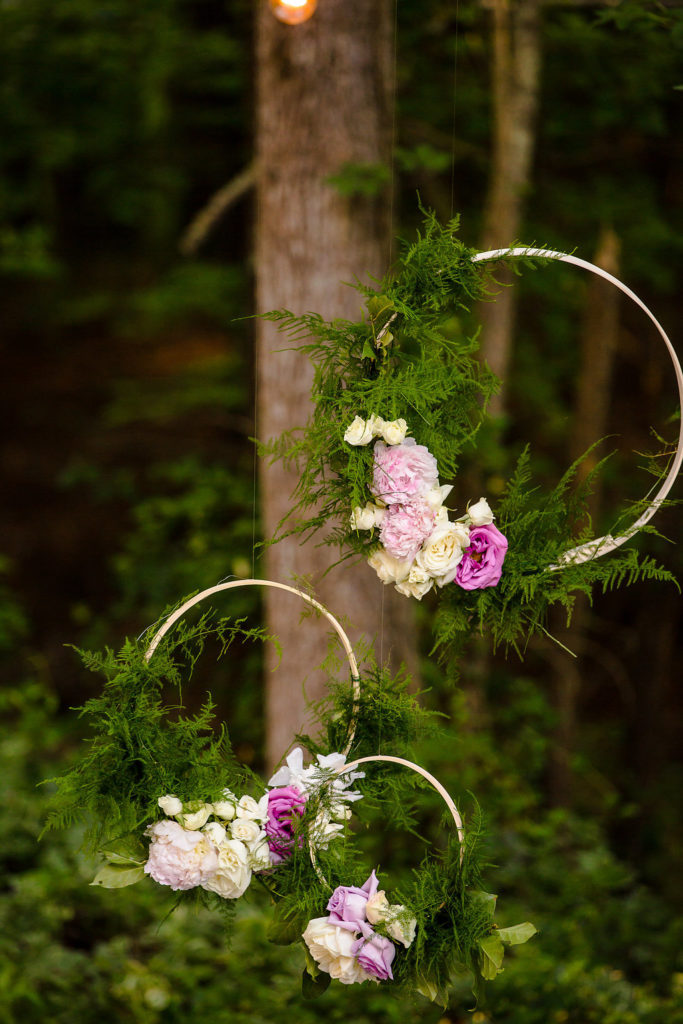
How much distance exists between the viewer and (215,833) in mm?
1547

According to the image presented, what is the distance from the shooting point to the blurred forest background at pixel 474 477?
2.93m

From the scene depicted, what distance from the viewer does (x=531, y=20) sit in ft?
12.3

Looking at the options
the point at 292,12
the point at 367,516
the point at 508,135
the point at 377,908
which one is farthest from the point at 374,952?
the point at 508,135

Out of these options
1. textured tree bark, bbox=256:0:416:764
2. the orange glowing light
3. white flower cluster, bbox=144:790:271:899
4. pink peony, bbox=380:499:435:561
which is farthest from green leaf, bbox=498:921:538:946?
the orange glowing light

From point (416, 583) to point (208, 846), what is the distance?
573mm

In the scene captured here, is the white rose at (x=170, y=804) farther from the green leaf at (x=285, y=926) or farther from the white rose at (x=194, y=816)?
the green leaf at (x=285, y=926)

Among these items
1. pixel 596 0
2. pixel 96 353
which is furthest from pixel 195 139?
pixel 596 0

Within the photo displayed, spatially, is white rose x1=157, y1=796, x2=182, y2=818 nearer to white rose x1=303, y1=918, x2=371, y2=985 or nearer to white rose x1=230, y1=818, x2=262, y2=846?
white rose x1=230, y1=818, x2=262, y2=846

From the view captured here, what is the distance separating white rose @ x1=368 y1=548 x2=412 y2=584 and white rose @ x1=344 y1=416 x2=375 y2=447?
22 cm

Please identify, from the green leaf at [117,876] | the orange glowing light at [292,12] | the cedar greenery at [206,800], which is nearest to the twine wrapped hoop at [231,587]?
the cedar greenery at [206,800]

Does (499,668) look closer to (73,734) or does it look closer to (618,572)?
(73,734)

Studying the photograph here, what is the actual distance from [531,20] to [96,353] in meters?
5.70

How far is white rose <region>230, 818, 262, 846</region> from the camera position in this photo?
5.14 feet

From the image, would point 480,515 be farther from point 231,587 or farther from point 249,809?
point 249,809
